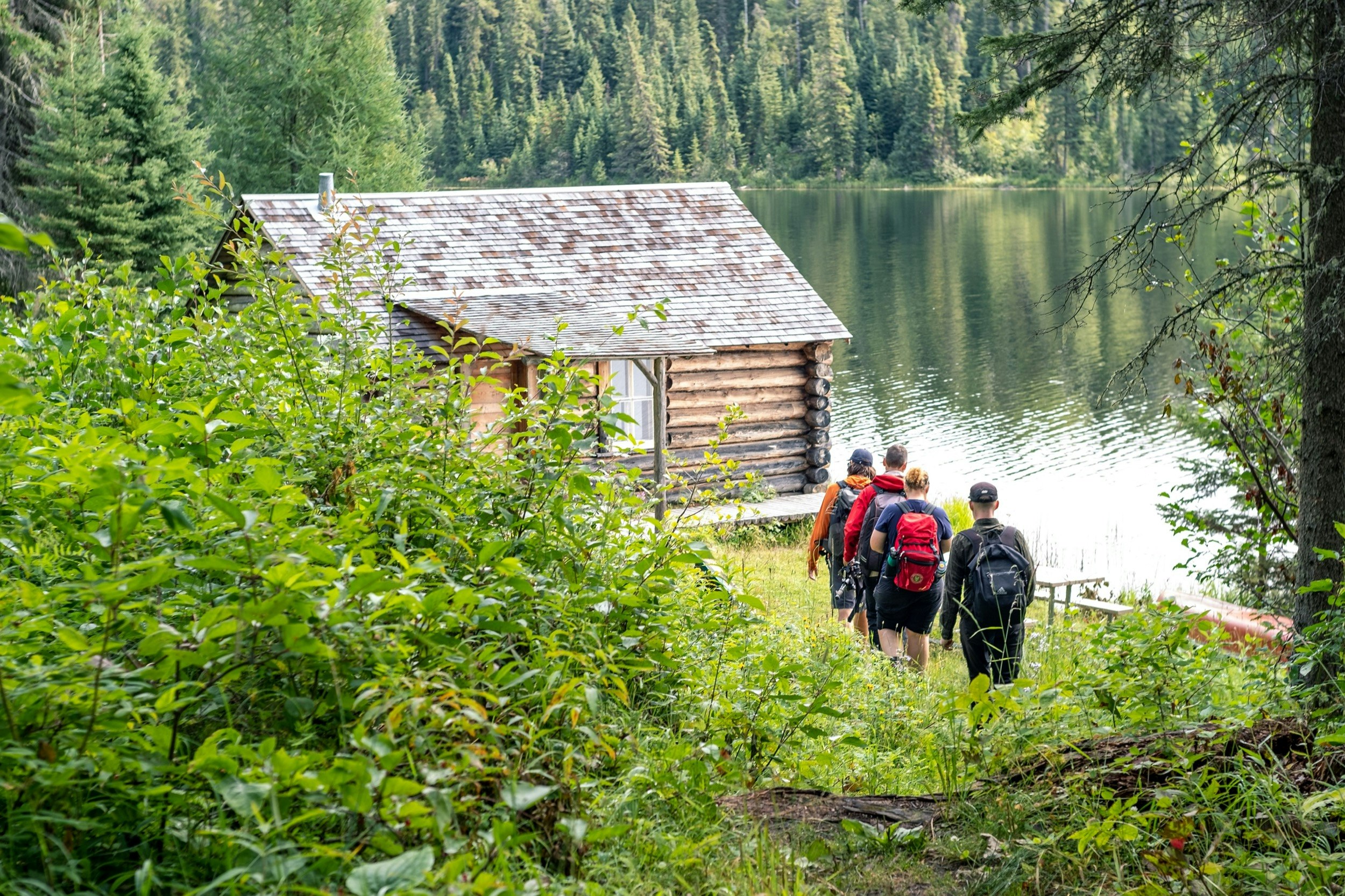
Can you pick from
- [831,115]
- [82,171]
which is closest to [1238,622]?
[82,171]

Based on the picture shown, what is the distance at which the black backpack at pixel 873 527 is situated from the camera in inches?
333

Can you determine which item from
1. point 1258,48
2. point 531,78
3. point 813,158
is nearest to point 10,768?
point 1258,48

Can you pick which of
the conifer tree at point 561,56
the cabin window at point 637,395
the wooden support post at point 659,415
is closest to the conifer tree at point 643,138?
the conifer tree at point 561,56

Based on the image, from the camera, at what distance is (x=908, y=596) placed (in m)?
8.18

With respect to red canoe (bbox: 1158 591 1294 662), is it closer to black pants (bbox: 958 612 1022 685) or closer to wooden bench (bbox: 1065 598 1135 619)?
wooden bench (bbox: 1065 598 1135 619)

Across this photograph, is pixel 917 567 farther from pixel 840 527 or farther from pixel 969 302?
pixel 969 302

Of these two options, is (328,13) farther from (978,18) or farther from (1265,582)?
(978,18)

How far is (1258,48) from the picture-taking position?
6746 millimetres

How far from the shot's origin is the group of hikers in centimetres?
715

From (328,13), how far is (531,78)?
76.2 metres

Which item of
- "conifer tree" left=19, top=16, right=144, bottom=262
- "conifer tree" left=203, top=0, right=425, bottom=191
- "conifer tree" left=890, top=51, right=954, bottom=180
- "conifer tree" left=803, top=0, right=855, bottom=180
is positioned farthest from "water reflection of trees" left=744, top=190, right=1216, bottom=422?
"conifer tree" left=19, top=16, right=144, bottom=262

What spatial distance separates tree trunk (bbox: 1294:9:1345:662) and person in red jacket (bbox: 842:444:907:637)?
270cm

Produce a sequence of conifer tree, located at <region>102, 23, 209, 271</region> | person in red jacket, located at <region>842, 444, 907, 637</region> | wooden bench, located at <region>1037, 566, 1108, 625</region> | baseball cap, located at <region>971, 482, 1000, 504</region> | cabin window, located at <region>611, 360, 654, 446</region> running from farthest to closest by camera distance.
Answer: conifer tree, located at <region>102, 23, 209, 271</region>, cabin window, located at <region>611, 360, 654, 446</region>, wooden bench, located at <region>1037, 566, 1108, 625</region>, person in red jacket, located at <region>842, 444, 907, 637</region>, baseball cap, located at <region>971, 482, 1000, 504</region>

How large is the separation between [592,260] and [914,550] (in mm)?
10500
